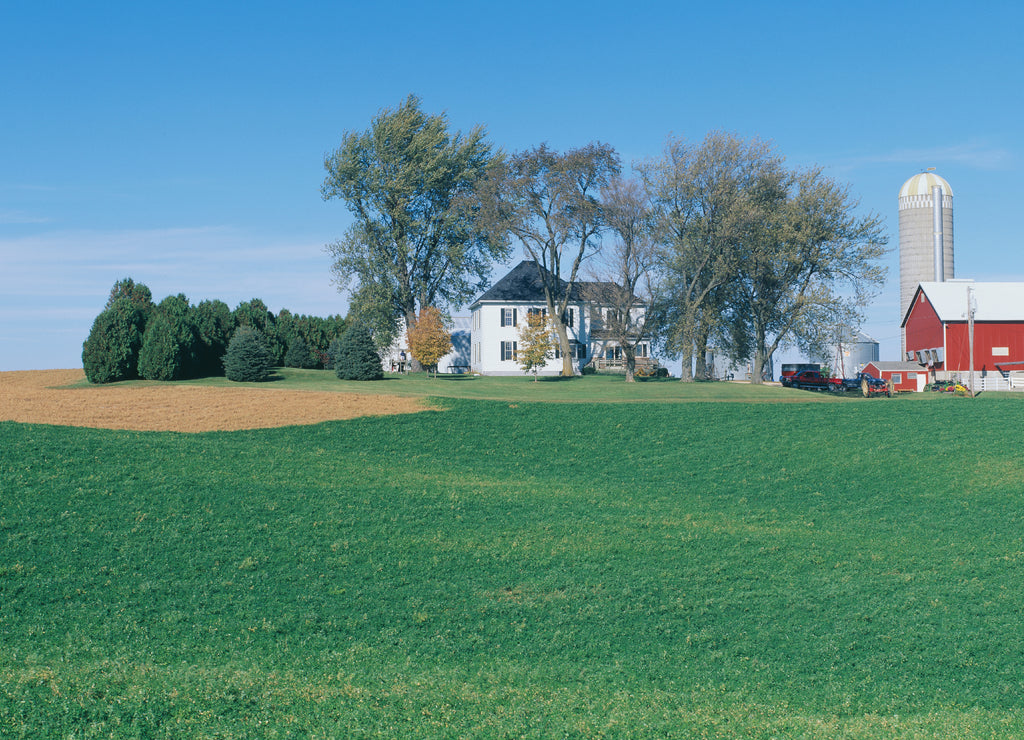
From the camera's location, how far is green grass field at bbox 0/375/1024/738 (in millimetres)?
6879

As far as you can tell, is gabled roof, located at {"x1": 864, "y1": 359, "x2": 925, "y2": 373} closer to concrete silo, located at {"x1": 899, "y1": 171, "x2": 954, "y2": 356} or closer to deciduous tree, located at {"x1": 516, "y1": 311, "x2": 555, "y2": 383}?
concrete silo, located at {"x1": 899, "y1": 171, "x2": 954, "y2": 356}

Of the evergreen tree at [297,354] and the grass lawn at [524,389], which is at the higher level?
the evergreen tree at [297,354]

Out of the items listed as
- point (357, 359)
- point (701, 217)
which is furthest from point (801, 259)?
point (357, 359)

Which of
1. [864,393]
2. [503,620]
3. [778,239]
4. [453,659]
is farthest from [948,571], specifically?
[778,239]

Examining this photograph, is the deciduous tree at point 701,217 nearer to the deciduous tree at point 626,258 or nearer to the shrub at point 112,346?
the deciduous tree at point 626,258

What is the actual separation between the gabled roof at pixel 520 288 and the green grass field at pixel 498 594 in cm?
4157

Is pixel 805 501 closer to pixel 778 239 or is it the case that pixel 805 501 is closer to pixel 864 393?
pixel 864 393

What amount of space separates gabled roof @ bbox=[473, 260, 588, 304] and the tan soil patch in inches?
1200

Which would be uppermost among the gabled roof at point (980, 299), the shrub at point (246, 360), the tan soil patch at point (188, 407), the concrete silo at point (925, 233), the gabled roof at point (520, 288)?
the concrete silo at point (925, 233)

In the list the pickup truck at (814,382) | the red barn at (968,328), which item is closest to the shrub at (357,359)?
the pickup truck at (814,382)

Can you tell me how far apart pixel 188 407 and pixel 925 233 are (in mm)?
69804

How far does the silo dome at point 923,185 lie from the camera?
74.9 metres

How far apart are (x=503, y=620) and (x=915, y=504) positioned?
34.4 ft

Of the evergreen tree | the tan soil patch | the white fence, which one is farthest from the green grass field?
the evergreen tree
